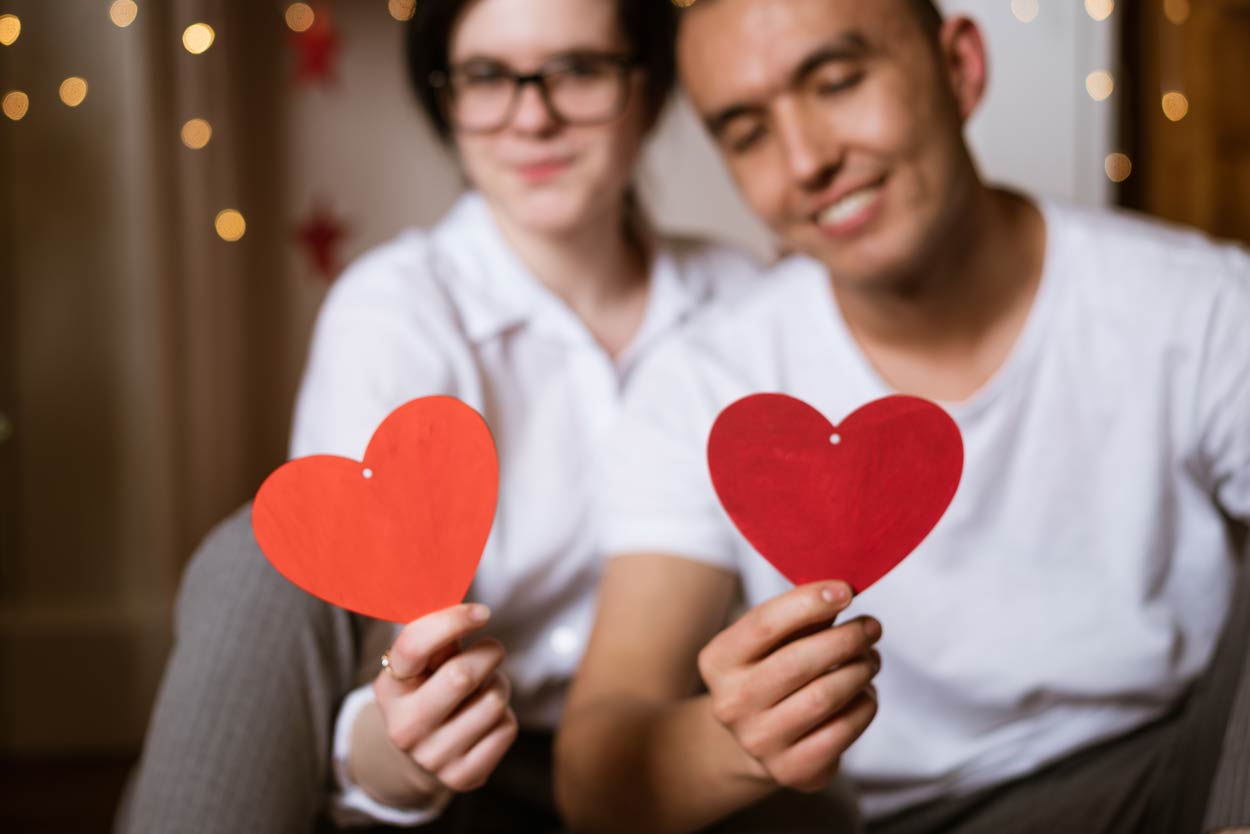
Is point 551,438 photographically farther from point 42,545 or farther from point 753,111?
point 42,545

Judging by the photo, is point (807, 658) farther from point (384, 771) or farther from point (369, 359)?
point (369, 359)

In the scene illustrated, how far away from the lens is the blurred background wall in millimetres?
2242

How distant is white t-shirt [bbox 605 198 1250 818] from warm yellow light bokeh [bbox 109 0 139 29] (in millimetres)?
1739

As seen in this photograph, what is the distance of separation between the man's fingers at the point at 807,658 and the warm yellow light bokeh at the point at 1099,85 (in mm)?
1753

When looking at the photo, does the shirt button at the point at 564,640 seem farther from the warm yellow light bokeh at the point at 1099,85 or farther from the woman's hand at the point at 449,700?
the warm yellow light bokeh at the point at 1099,85

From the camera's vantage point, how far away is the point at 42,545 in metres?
2.43

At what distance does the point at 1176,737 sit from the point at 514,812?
2.28ft

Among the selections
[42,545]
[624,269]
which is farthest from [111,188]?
[624,269]

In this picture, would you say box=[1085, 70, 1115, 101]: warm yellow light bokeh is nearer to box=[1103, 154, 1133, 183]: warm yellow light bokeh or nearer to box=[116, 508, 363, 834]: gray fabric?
box=[1103, 154, 1133, 183]: warm yellow light bokeh

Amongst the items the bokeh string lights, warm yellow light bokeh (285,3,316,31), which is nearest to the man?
the bokeh string lights

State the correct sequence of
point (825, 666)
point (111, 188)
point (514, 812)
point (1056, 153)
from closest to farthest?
point (825, 666) → point (514, 812) → point (1056, 153) → point (111, 188)

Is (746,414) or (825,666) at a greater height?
(746,414)

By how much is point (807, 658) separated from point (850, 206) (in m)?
0.54

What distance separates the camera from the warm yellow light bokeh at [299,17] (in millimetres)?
2902
